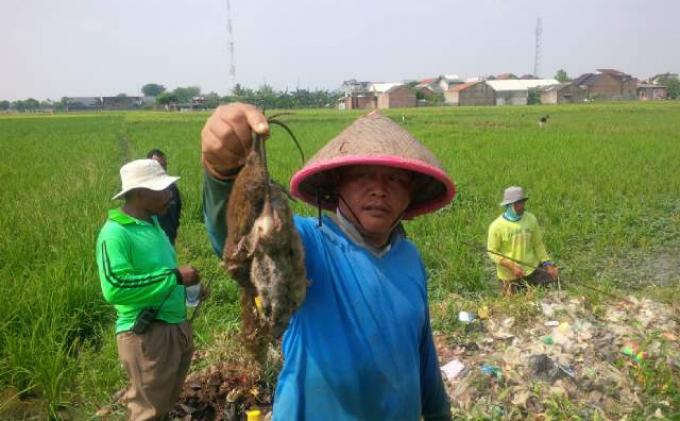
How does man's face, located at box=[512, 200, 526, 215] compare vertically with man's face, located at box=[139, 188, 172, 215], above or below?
below

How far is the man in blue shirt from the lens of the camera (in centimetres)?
130

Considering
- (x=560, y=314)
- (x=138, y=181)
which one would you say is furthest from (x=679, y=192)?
(x=138, y=181)

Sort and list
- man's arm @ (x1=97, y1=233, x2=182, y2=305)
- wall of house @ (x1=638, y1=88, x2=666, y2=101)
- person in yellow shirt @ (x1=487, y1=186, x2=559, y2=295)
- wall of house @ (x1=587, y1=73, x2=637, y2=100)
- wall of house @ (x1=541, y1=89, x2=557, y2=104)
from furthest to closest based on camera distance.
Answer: wall of house @ (x1=638, y1=88, x2=666, y2=101)
wall of house @ (x1=587, y1=73, x2=637, y2=100)
wall of house @ (x1=541, y1=89, x2=557, y2=104)
person in yellow shirt @ (x1=487, y1=186, x2=559, y2=295)
man's arm @ (x1=97, y1=233, x2=182, y2=305)

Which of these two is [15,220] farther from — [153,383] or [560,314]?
[560,314]

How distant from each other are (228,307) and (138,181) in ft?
6.87

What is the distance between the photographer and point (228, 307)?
4.66 meters

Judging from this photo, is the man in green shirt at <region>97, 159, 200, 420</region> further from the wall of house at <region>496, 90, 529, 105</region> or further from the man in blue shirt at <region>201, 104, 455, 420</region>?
the wall of house at <region>496, 90, 529, 105</region>

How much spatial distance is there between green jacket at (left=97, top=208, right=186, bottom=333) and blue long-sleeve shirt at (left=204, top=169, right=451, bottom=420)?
1629 millimetres

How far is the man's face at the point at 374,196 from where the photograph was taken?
4.55 feet

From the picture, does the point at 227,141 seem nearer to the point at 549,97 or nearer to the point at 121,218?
the point at 121,218

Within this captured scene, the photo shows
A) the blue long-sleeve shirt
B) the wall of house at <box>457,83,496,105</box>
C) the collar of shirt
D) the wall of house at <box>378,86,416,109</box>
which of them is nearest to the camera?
the blue long-sleeve shirt

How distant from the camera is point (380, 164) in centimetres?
137

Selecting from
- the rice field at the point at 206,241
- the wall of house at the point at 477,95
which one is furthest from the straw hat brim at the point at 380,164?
the wall of house at the point at 477,95

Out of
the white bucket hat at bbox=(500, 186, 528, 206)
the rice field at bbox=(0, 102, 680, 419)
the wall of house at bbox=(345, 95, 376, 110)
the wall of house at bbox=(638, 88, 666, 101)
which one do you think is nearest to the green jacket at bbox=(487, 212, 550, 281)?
the white bucket hat at bbox=(500, 186, 528, 206)
